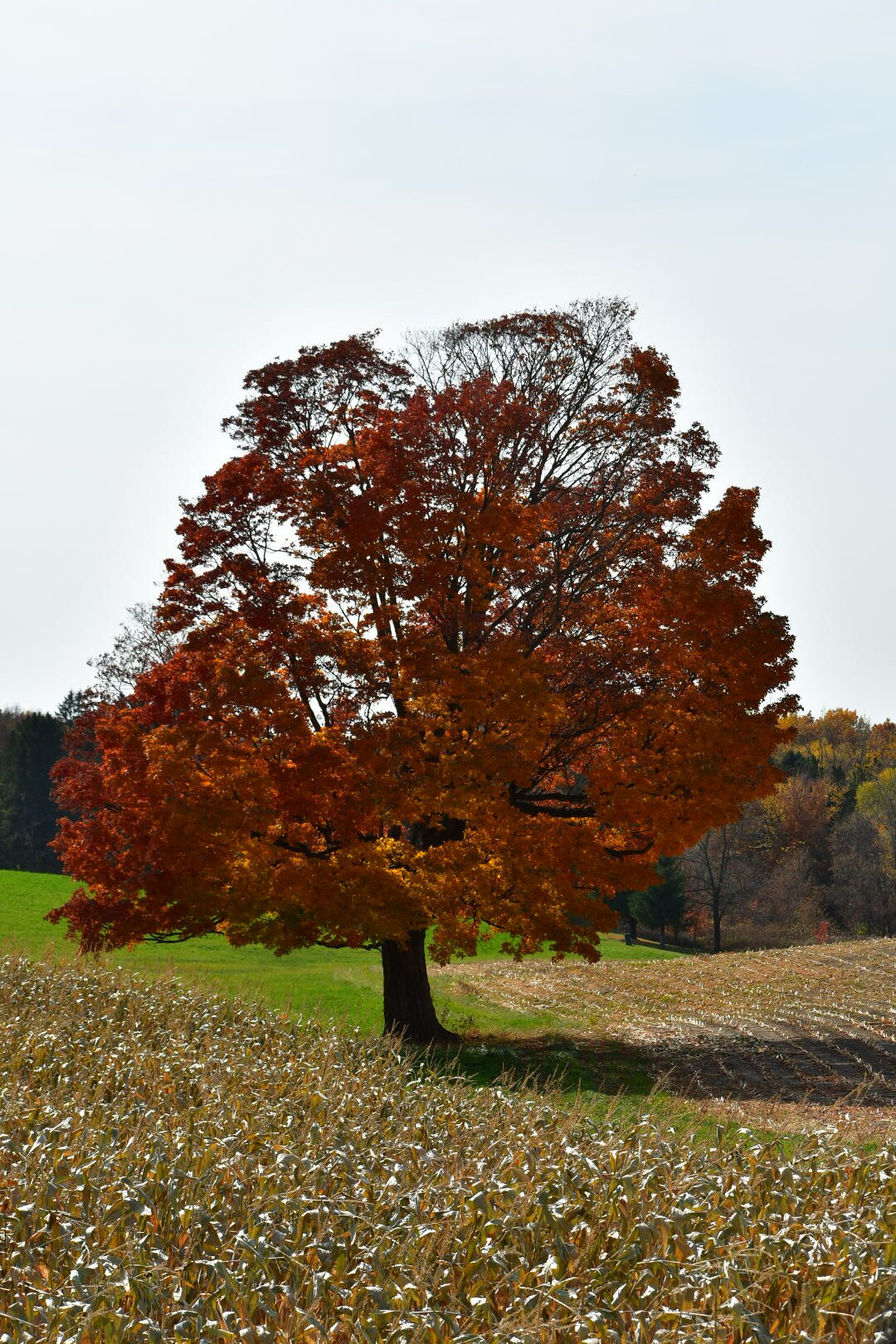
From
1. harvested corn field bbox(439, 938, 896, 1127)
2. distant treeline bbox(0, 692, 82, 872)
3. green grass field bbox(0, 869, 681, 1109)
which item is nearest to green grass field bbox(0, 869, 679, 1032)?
green grass field bbox(0, 869, 681, 1109)

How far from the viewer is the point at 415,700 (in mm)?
14977

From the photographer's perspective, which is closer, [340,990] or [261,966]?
A: [340,990]

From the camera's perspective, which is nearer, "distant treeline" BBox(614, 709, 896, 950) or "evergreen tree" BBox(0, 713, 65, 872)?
"distant treeline" BBox(614, 709, 896, 950)

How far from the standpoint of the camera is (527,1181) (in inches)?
268

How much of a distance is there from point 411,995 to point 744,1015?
750 centimetres

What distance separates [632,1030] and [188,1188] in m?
15.5

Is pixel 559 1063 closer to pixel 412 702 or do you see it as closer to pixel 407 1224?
pixel 412 702

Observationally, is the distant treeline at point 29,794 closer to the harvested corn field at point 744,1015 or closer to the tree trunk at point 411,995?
the harvested corn field at point 744,1015

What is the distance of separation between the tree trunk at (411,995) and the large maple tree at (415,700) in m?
0.62

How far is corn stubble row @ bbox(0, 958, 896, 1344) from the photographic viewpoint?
5176 millimetres

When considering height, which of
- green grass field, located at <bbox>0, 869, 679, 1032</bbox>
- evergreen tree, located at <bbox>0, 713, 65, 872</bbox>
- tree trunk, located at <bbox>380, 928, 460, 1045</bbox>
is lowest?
green grass field, located at <bbox>0, 869, 679, 1032</bbox>

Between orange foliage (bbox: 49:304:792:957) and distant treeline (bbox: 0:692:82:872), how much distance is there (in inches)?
2040

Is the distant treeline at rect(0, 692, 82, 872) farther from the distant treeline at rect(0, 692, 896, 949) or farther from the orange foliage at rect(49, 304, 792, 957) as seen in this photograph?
the orange foliage at rect(49, 304, 792, 957)

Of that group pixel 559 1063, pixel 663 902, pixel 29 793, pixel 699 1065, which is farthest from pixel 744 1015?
pixel 29 793
